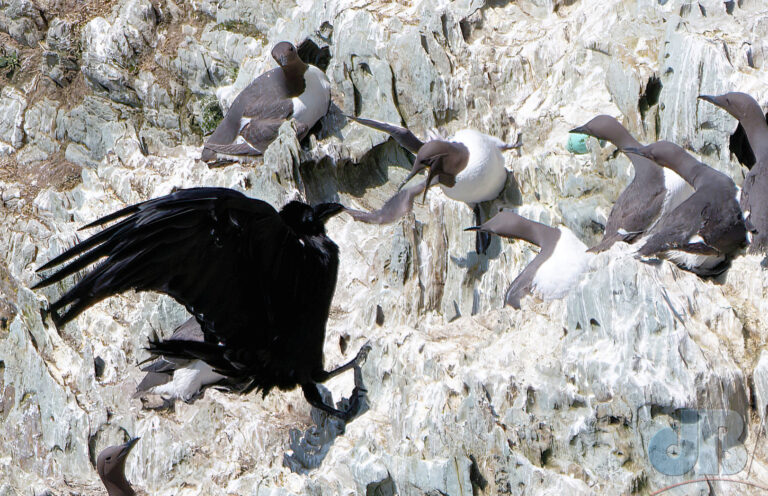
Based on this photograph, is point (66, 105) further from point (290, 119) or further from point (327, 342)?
point (327, 342)

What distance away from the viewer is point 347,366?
6.68m

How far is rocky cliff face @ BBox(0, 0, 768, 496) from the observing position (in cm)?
526

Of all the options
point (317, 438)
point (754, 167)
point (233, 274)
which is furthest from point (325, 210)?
point (754, 167)

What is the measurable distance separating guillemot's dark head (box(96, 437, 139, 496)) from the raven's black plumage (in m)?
1.17

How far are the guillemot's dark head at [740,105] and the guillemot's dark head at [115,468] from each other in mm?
5139

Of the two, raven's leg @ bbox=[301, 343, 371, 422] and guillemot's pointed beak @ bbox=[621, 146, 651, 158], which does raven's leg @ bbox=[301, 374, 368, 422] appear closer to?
raven's leg @ bbox=[301, 343, 371, 422]

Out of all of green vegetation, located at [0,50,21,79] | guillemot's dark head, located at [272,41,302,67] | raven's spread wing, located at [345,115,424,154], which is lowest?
green vegetation, located at [0,50,21,79]

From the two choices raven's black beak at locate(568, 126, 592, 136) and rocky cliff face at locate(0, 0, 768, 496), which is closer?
rocky cliff face at locate(0, 0, 768, 496)

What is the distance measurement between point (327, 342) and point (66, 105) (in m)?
6.31

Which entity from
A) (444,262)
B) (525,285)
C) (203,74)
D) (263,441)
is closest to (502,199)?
(444,262)

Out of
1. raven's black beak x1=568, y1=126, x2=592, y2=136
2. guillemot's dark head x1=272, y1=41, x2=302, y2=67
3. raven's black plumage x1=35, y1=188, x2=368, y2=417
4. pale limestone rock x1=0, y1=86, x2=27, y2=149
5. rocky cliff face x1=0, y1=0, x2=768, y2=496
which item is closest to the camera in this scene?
raven's black plumage x1=35, y1=188, x2=368, y2=417

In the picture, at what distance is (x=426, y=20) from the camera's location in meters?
8.91

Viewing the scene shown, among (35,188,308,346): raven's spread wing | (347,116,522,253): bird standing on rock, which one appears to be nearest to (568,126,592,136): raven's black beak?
(347,116,522,253): bird standing on rock

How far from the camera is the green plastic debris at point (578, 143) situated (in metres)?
7.51
